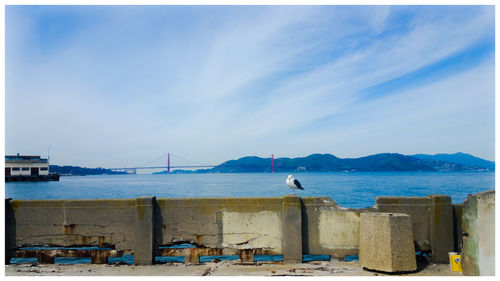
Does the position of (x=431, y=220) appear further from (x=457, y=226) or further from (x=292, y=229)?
(x=292, y=229)

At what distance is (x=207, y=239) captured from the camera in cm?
711

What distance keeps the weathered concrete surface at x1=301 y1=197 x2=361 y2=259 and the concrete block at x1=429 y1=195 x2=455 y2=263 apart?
133 centimetres

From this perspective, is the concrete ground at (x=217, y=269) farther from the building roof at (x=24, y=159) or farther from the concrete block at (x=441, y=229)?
the building roof at (x=24, y=159)

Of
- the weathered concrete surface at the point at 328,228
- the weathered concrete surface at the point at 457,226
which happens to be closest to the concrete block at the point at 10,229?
the weathered concrete surface at the point at 328,228

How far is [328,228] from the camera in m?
7.00

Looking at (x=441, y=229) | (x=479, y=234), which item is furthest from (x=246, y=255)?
(x=479, y=234)

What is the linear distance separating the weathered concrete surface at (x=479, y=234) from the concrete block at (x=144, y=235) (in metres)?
5.23

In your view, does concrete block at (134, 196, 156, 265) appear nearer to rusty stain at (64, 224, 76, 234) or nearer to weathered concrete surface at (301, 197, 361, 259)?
rusty stain at (64, 224, 76, 234)

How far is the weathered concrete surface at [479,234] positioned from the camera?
5.21m

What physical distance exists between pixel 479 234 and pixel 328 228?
2427 mm

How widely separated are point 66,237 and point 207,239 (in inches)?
105

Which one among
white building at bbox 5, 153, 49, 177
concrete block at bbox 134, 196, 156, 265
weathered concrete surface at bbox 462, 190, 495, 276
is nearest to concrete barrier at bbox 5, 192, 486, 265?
concrete block at bbox 134, 196, 156, 265

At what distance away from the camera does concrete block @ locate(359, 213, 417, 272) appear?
235 inches

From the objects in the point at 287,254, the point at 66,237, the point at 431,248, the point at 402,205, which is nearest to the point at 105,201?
the point at 66,237
